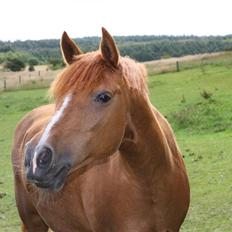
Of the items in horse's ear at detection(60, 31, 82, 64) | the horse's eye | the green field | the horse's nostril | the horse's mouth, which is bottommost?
the green field

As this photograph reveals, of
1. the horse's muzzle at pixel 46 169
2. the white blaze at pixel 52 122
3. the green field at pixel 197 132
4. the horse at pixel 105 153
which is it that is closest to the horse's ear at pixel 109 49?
the horse at pixel 105 153

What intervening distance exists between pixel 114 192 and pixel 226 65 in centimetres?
2340

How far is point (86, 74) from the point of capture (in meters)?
3.17

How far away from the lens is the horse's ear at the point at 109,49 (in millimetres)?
3113

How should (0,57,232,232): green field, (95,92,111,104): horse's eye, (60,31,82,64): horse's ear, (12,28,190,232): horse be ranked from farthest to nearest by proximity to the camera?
(0,57,232,232): green field → (60,31,82,64): horse's ear → (95,92,111,104): horse's eye → (12,28,190,232): horse

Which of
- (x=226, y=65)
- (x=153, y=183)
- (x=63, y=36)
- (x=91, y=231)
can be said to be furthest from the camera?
(x=226, y=65)

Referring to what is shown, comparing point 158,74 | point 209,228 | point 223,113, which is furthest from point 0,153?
point 158,74

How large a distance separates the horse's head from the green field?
Result: 1418mm

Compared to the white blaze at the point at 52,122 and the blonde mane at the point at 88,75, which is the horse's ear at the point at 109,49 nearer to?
the blonde mane at the point at 88,75

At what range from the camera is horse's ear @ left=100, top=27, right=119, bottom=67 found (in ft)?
Answer: 10.2

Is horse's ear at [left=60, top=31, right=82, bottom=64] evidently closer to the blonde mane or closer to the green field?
the blonde mane

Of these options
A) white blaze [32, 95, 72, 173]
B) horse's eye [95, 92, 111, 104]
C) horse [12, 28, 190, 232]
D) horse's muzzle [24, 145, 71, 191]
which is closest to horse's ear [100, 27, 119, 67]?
→ horse [12, 28, 190, 232]

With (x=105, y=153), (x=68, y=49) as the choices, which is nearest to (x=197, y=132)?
(x=68, y=49)

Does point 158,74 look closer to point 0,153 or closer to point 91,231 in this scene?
point 0,153
